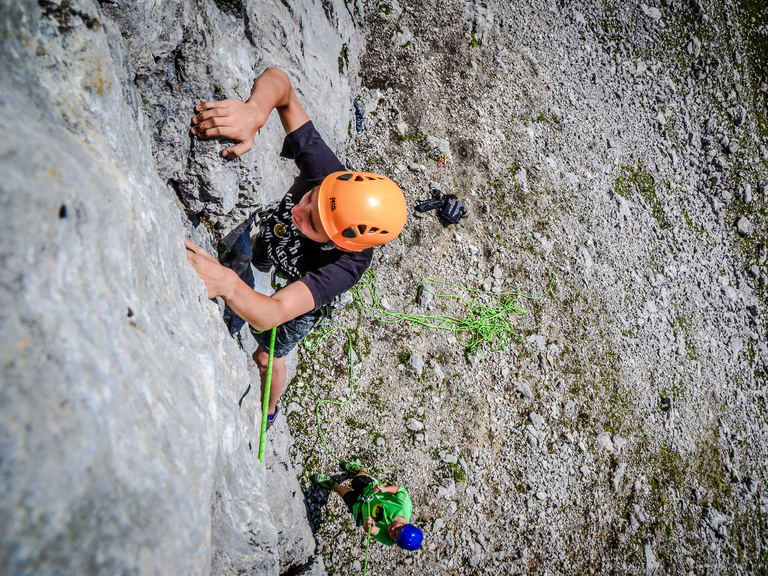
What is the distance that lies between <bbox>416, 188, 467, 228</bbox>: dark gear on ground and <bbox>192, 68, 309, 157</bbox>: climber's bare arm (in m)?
3.81

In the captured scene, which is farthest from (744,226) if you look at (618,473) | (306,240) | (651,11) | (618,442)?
(306,240)

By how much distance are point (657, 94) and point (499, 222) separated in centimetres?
612

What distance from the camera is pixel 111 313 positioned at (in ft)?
5.38

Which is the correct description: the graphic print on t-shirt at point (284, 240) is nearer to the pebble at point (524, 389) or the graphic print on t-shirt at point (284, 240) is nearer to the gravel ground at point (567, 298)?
the gravel ground at point (567, 298)

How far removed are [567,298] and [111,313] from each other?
25.0 feet

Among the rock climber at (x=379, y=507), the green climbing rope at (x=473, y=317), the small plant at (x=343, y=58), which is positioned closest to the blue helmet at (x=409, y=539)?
the rock climber at (x=379, y=507)

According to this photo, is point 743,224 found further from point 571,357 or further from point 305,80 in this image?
point 305,80

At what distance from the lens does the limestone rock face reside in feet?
4.17

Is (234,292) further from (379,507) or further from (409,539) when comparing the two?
(409,539)

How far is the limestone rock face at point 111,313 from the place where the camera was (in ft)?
4.17

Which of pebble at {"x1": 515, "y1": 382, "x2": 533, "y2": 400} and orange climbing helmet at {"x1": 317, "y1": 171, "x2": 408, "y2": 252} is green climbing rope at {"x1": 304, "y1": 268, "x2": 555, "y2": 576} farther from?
orange climbing helmet at {"x1": 317, "y1": 171, "x2": 408, "y2": 252}

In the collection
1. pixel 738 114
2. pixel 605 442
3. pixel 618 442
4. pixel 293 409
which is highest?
pixel 293 409

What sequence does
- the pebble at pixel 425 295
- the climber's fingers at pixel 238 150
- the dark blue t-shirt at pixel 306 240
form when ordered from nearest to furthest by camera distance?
1. the climber's fingers at pixel 238 150
2. the dark blue t-shirt at pixel 306 240
3. the pebble at pixel 425 295

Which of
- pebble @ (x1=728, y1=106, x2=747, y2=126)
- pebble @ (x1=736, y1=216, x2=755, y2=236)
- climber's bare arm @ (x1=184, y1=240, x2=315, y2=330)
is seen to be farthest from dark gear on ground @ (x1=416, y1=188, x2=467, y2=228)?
pebble @ (x1=728, y1=106, x2=747, y2=126)
